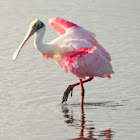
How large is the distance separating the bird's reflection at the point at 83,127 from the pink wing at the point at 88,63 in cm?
80

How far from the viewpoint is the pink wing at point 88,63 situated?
1198cm

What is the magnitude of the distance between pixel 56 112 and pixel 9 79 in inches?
84.2

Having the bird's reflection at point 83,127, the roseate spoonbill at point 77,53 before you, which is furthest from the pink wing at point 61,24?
the bird's reflection at point 83,127

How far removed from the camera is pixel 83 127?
34.6 ft

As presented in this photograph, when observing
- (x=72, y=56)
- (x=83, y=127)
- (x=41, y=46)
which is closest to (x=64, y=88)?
(x=72, y=56)

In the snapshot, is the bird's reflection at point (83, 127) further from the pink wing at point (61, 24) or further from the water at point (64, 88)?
the pink wing at point (61, 24)

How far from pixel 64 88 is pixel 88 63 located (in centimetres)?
104

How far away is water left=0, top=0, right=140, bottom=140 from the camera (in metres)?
10.4

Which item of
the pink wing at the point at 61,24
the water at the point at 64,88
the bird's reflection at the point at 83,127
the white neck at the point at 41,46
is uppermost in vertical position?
the pink wing at the point at 61,24

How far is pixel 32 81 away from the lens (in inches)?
521

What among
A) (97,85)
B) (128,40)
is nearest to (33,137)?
(97,85)

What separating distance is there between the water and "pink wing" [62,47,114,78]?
0.51m

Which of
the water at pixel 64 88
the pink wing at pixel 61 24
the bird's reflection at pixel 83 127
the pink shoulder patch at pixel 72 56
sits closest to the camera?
the bird's reflection at pixel 83 127

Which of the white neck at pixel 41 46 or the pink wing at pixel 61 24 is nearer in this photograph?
the white neck at pixel 41 46
